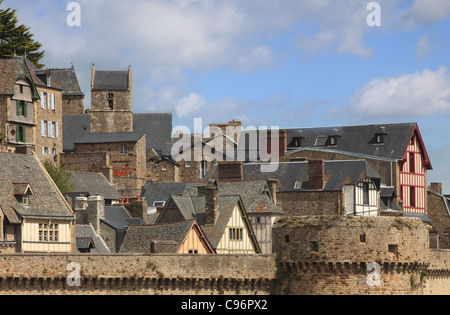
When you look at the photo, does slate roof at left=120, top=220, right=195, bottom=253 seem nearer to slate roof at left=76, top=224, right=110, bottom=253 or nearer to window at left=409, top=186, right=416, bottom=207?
slate roof at left=76, top=224, right=110, bottom=253

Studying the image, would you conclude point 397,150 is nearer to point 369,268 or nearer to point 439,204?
point 439,204

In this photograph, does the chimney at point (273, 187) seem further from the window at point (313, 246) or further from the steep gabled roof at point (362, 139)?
the window at point (313, 246)

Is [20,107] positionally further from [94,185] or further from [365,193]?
[365,193]

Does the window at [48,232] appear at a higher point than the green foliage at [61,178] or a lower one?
lower

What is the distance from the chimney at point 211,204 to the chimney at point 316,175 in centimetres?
1043

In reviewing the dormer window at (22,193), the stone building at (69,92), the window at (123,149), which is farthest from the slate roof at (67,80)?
the dormer window at (22,193)

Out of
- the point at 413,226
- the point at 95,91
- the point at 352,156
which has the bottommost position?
the point at 413,226

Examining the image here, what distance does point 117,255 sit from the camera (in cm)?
4056

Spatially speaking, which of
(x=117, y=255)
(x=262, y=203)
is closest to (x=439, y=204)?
(x=262, y=203)

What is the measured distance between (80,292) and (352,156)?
29036 mm

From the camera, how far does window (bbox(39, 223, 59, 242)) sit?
4538cm

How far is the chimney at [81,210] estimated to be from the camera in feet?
167

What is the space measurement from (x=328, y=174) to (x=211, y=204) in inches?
475

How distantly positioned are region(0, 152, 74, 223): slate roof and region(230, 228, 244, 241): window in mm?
7501
